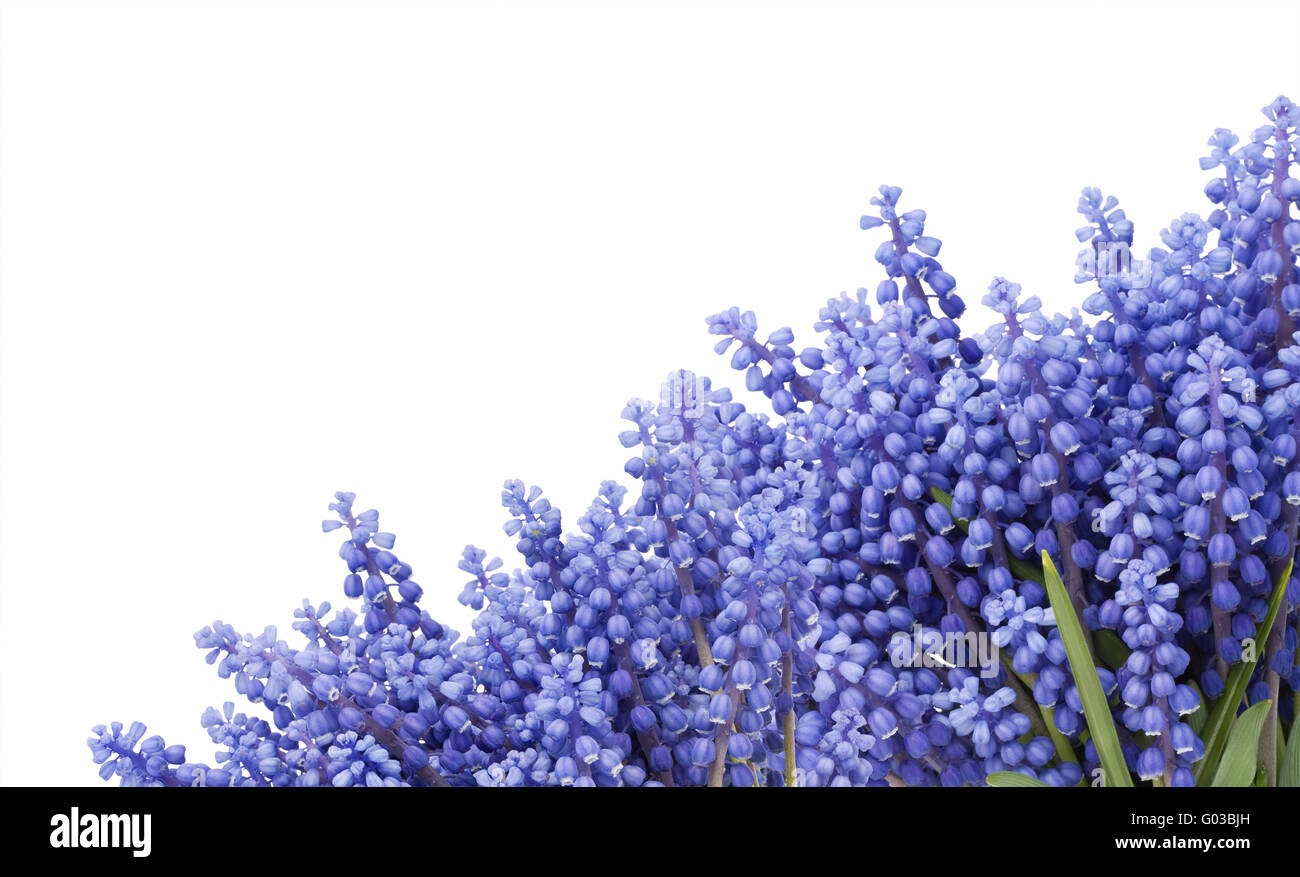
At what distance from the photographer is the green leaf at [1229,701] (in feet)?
2.90

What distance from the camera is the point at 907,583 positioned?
0.92 meters

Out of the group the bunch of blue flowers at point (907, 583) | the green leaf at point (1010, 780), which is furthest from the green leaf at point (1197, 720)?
the green leaf at point (1010, 780)

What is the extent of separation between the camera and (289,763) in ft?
2.74

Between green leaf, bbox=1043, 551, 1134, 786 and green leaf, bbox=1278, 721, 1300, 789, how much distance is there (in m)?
0.14

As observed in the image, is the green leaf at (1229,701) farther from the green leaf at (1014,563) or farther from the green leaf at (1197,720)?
the green leaf at (1014,563)

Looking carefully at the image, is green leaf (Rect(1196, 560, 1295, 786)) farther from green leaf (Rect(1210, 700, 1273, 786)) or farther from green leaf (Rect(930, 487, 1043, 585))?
green leaf (Rect(930, 487, 1043, 585))

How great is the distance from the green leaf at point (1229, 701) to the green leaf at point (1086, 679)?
0.26 ft

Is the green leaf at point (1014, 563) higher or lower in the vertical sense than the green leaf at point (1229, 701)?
higher

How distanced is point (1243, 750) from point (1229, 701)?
32 millimetres

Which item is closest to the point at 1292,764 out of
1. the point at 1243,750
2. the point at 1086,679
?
the point at 1243,750
